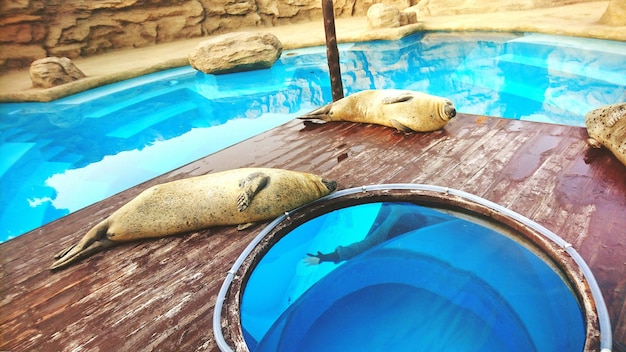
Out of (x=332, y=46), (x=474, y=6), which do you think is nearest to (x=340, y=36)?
(x=474, y=6)

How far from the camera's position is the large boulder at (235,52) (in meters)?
9.94

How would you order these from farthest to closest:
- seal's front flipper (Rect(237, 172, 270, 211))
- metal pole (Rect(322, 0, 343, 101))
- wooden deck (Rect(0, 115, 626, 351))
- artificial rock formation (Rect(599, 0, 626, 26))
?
artificial rock formation (Rect(599, 0, 626, 26))
metal pole (Rect(322, 0, 343, 101))
seal's front flipper (Rect(237, 172, 270, 211))
wooden deck (Rect(0, 115, 626, 351))

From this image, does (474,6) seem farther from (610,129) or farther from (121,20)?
(121,20)

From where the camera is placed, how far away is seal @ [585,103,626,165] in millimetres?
2867

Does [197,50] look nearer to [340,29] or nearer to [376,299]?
[340,29]

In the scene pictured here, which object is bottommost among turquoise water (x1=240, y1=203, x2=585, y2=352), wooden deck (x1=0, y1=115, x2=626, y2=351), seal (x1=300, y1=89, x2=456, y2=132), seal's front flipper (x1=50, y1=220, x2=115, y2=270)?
turquoise water (x1=240, y1=203, x2=585, y2=352)

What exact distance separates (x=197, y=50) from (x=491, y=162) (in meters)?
9.05

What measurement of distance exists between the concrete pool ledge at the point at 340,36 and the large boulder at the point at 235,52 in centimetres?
148

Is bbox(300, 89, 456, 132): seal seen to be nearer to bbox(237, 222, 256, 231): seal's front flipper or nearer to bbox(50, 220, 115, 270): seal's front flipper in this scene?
bbox(237, 222, 256, 231): seal's front flipper

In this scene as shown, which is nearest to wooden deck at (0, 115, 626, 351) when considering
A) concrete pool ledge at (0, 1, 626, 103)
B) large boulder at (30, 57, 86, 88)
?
concrete pool ledge at (0, 1, 626, 103)

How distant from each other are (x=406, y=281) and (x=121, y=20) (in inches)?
576

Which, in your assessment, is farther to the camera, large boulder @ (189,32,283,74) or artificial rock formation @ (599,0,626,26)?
large boulder @ (189,32,283,74)

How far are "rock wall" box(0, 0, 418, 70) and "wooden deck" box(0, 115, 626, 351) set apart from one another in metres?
12.1

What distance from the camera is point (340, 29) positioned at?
13.1 m
